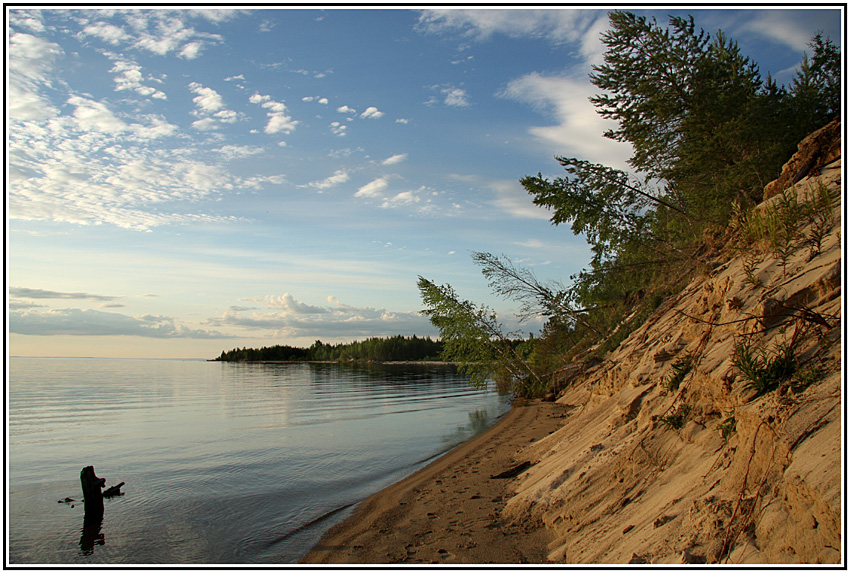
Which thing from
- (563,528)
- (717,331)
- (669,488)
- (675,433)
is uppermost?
(717,331)

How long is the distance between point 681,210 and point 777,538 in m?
18.0

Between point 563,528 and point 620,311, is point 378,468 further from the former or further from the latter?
point 620,311

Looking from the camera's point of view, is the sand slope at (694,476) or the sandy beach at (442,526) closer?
A: the sand slope at (694,476)

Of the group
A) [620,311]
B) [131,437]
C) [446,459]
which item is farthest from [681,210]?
[131,437]

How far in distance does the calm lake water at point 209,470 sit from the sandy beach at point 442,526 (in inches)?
29.8

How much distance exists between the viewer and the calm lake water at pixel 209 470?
373 inches

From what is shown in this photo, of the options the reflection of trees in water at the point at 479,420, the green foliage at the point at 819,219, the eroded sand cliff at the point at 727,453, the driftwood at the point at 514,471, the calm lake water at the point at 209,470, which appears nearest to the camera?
the eroded sand cliff at the point at 727,453

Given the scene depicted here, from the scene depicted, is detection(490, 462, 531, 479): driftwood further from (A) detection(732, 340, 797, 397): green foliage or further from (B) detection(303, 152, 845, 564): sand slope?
(A) detection(732, 340, 797, 397): green foliage

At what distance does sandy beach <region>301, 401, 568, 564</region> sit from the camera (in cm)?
723

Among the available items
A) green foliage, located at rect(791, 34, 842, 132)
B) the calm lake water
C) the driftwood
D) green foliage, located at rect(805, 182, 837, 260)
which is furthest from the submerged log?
green foliage, located at rect(791, 34, 842, 132)

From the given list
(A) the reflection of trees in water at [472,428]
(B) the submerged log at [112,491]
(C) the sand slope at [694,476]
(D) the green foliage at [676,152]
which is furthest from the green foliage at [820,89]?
(B) the submerged log at [112,491]

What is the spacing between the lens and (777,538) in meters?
3.90

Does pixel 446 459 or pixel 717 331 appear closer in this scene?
pixel 717 331

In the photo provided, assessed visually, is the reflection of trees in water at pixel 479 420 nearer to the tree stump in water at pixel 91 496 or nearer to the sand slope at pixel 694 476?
the sand slope at pixel 694 476
